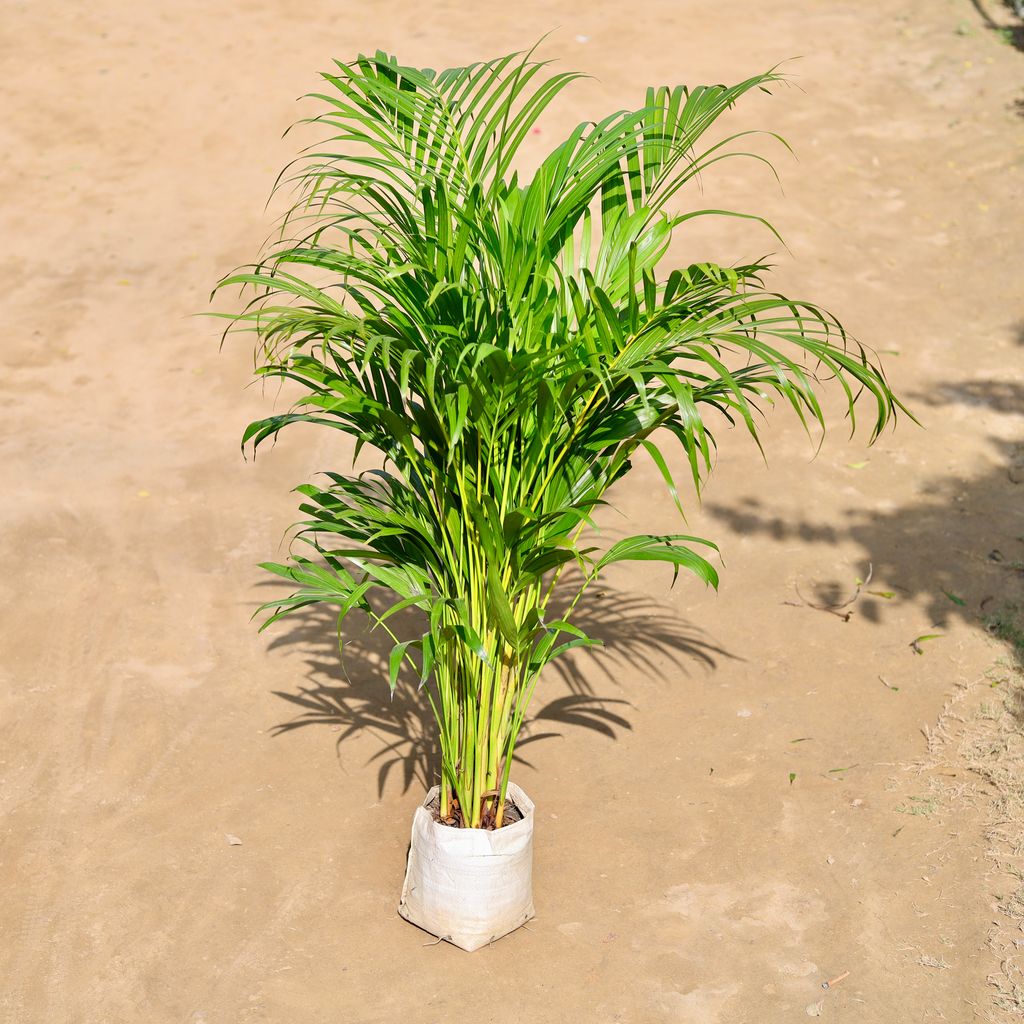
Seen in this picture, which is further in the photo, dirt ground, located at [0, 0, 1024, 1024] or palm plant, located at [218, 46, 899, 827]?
dirt ground, located at [0, 0, 1024, 1024]

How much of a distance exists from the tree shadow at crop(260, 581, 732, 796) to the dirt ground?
2cm

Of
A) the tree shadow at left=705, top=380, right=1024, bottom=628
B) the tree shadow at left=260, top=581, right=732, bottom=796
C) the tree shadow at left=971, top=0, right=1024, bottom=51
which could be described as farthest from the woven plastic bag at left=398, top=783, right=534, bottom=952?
the tree shadow at left=971, top=0, right=1024, bottom=51

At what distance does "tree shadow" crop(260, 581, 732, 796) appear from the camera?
4816 millimetres

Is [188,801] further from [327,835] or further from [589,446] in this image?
[589,446]

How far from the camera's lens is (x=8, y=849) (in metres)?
4.34

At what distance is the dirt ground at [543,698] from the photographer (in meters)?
3.94

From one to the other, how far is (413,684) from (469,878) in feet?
4.53

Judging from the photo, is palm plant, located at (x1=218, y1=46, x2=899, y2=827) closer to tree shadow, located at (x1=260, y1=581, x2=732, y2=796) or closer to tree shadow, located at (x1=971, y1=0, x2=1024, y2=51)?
tree shadow, located at (x1=260, y1=581, x2=732, y2=796)

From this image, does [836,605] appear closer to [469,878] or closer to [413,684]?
[413,684]

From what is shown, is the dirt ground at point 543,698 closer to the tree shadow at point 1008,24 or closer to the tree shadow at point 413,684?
the tree shadow at point 413,684

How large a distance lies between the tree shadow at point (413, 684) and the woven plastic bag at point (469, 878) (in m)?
0.69

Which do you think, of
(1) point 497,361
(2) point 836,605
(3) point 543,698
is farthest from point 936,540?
(1) point 497,361

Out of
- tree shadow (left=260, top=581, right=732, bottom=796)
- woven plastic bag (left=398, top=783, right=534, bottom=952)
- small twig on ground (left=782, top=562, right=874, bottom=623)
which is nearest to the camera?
woven plastic bag (left=398, top=783, right=534, bottom=952)

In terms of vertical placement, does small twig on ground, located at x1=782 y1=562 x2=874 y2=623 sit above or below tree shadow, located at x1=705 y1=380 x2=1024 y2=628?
below
